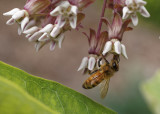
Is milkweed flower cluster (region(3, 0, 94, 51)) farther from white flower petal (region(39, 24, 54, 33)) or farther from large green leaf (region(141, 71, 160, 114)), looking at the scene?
large green leaf (region(141, 71, 160, 114))

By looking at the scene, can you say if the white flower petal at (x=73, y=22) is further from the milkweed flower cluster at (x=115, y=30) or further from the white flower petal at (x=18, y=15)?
the white flower petal at (x=18, y=15)

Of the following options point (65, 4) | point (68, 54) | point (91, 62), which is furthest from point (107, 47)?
point (68, 54)

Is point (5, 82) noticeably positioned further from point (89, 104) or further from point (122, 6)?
point (122, 6)

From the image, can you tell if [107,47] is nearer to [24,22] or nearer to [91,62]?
[91,62]

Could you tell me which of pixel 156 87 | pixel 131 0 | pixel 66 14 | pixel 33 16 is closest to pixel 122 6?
pixel 131 0

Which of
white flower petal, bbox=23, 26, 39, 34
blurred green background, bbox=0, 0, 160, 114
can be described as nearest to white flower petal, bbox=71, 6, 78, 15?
white flower petal, bbox=23, 26, 39, 34

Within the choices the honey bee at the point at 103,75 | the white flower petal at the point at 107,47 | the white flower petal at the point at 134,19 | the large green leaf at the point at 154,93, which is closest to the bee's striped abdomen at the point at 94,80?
the honey bee at the point at 103,75
